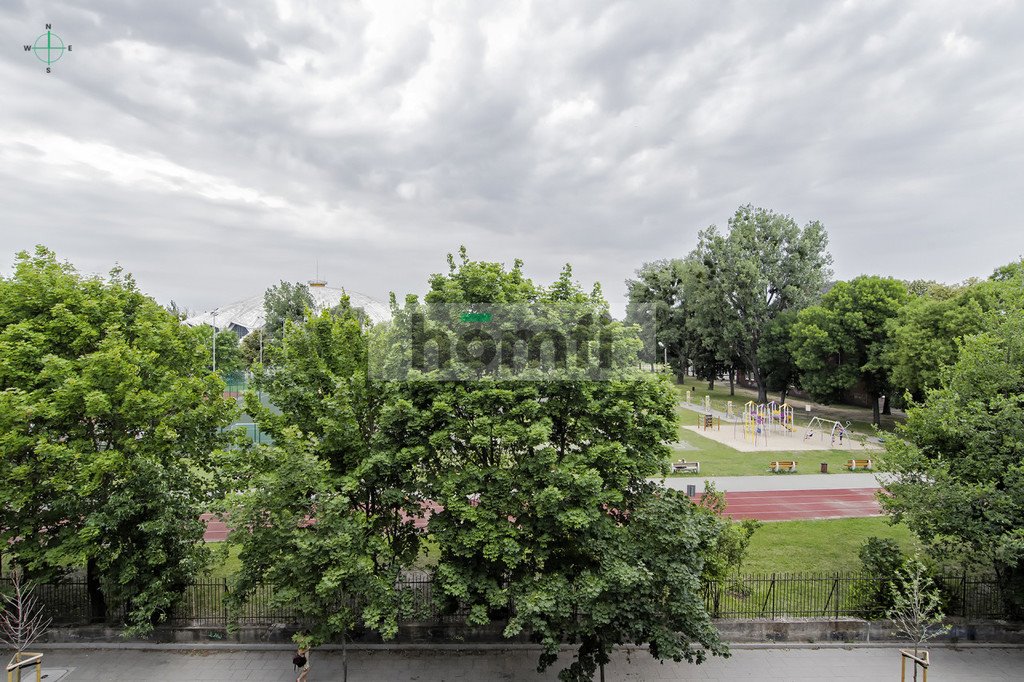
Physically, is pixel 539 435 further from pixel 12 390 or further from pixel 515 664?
pixel 12 390

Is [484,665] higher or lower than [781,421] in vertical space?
lower

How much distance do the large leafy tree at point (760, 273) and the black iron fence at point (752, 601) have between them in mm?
39970

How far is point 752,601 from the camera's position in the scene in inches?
582

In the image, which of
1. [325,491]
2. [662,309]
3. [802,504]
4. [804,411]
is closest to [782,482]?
[802,504]

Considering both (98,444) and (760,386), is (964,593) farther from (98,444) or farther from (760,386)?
(760,386)

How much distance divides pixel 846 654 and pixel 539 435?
994 cm

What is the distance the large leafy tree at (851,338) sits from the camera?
4344cm

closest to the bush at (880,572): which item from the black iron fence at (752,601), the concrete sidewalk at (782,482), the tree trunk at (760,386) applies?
the black iron fence at (752,601)

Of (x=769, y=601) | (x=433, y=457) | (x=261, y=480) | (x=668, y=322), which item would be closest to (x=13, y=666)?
(x=261, y=480)

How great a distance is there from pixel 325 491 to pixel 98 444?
664cm

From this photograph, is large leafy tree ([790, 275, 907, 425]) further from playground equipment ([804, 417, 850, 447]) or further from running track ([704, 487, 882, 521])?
running track ([704, 487, 882, 521])

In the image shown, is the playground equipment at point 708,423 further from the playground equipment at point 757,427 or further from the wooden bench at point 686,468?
the wooden bench at point 686,468

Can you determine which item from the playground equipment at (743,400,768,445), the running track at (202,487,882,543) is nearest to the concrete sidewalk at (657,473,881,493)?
the running track at (202,487,882,543)

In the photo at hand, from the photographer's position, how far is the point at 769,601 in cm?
1470
